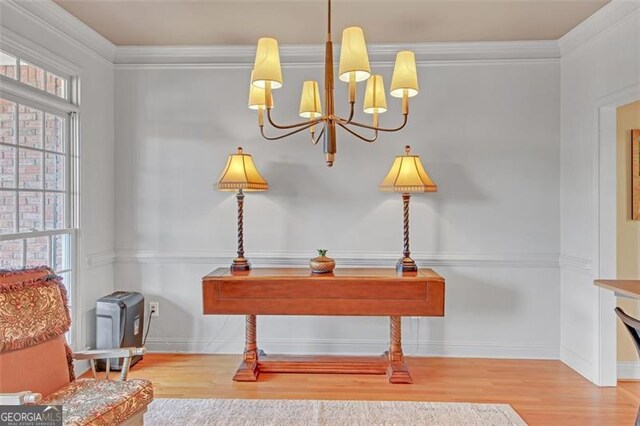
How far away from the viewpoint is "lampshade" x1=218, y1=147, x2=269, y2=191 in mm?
2990

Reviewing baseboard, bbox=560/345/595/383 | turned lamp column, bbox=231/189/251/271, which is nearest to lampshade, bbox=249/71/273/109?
turned lamp column, bbox=231/189/251/271

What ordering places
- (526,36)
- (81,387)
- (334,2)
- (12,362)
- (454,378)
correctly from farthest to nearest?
1. (526,36)
2. (454,378)
3. (334,2)
4. (81,387)
5. (12,362)

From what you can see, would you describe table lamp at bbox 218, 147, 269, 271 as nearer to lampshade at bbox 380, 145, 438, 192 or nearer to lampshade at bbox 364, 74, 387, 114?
lampshade at bbox 380, 145, 438, 192

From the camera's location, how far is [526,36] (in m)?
3.25

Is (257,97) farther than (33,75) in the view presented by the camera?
No

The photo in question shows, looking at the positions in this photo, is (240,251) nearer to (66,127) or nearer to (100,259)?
(100,259)

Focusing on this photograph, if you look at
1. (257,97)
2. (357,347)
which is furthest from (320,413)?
(257,97)

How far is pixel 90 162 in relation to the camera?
10.6 ft

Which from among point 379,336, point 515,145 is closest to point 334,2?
point 515,145

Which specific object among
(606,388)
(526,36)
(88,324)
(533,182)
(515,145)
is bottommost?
(606,388)

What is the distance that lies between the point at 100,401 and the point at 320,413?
1228mm

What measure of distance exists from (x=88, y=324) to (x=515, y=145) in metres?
3.64

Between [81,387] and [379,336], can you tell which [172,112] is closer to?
[81,387]

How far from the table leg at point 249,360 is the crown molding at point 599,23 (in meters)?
3.19
